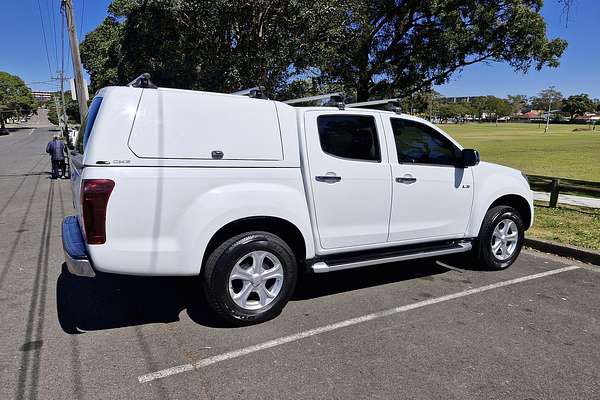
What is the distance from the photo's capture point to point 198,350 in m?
3.49

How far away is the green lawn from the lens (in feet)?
22.0

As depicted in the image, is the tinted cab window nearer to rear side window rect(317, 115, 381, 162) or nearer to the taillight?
rear side window rect(317, 115, 381, 162)

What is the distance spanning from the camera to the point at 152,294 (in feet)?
15.3

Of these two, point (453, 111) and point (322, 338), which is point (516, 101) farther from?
point (322, 338)

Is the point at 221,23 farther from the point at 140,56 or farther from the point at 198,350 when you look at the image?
the point at 198,350

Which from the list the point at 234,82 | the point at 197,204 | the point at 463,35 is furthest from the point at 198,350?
the point at 463,35

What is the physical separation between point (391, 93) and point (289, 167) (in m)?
12.4

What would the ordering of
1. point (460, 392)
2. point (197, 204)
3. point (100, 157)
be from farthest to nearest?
point (197, 204) → point (100, 157) → point (460, 392)

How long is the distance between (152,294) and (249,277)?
137cm

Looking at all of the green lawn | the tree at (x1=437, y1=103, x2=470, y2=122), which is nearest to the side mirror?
the green lawn

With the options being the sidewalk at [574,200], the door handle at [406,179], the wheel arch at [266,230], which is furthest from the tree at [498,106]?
the wheel arch at [266,230]

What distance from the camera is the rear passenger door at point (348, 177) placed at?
164 inches

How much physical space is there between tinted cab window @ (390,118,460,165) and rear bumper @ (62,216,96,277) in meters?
3.06

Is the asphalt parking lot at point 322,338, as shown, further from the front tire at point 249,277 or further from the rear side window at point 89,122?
the rear side window at point 89,122
